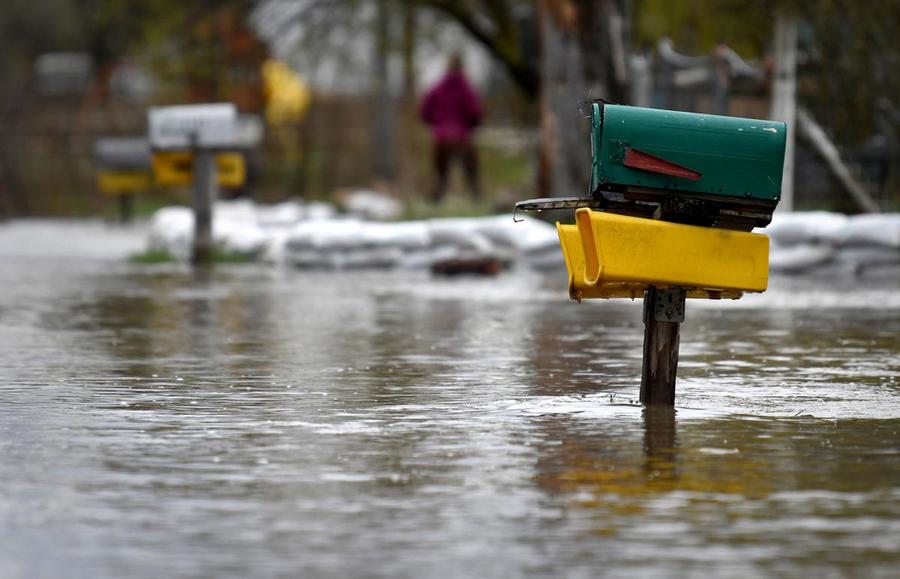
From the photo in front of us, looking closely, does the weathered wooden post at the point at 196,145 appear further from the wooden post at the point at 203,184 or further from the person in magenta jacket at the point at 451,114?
the person in magenta jacket at the point at 451,114

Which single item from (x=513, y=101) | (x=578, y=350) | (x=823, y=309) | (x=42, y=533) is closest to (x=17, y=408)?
(x=42, y=533)

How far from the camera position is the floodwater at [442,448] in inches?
231

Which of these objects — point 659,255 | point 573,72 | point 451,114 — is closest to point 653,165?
point 659,255

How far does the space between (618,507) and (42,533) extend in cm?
164

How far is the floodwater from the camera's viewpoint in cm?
586

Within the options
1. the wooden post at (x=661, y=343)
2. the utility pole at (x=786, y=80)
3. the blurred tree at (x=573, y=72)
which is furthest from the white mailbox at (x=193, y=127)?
the wooden post at (x=661, y=343)

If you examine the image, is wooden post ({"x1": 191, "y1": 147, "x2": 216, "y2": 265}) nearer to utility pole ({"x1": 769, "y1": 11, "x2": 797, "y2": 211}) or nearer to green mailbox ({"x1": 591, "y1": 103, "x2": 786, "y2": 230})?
utility pole ({"x1": 769, "y1": 11, "x2": 797, "y2": 211})

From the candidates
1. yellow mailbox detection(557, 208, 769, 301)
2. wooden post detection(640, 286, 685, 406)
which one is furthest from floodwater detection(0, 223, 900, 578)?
yellow mailbox detection(557, 208, 769, 301)

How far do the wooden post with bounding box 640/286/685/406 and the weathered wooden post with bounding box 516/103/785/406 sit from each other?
65 mm

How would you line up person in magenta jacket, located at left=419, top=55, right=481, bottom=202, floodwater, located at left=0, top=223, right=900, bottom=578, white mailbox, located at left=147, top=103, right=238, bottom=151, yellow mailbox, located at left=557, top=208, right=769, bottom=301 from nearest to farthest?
floodwater, located at left=0, top=223, right=900, bottom=578, yellow mailbox, located at left=557, top=208, right=769, bottom=301, white mailbox, located at left=147, top=103, right=238, bottom=151, person in magenta jacket, located at left=419, top=55, right=481, bottom=202

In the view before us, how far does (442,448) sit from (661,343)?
60.4 inches

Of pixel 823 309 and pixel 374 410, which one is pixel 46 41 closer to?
pixel 823 309

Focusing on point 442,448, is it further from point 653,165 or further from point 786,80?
point 786,80

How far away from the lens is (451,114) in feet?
99.1
